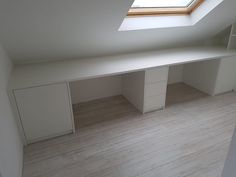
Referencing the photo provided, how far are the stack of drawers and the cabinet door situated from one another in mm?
981

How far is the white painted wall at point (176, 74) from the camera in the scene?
341 centimetres

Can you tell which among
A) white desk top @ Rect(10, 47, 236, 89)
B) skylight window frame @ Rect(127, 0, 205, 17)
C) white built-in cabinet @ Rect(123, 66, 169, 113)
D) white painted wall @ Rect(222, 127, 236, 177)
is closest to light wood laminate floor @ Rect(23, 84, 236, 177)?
white built-in cabinet @ Rect(123, 66, 169, 113)

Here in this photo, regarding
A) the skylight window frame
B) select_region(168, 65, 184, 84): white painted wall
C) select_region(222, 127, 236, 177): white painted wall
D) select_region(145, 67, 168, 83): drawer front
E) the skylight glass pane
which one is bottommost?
select_region(168, 65, 184, 84): white painted wall

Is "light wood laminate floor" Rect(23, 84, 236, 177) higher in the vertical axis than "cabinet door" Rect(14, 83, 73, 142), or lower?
lower

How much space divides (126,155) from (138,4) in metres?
1.70

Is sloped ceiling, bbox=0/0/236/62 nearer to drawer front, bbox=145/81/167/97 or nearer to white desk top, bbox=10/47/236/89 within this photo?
white desk top, bbox=10/47/236/89

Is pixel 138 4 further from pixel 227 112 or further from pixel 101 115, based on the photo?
pixel 227 112

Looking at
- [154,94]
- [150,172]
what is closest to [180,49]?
[154,94]

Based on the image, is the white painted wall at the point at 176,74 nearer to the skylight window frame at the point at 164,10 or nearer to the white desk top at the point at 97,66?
the white desk top at the point at 97,66

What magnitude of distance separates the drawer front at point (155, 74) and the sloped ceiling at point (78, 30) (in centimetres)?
50

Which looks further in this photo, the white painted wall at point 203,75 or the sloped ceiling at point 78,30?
the white painted wall at point 203,75

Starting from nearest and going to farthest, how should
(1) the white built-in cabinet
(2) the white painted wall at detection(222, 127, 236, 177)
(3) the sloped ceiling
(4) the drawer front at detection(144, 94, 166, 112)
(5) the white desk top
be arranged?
(2) the white painted wall at detection(222, 127, 236, 177), (3) the sloped ceiling, (5) the white desk top, (1) the white built-in cabinet, (4) the drawer front at detection(144, 94, 166, 112)

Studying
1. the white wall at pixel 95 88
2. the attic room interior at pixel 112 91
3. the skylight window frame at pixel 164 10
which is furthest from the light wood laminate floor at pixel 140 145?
the skylight window frame at pixel 164 10

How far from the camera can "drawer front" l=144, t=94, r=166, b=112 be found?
8.07 ft
